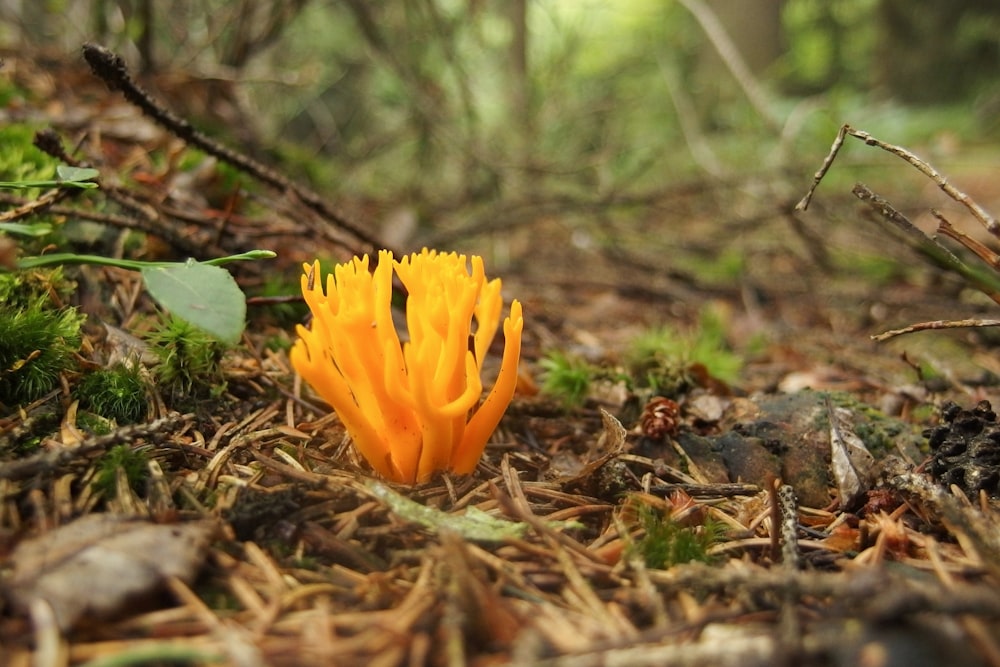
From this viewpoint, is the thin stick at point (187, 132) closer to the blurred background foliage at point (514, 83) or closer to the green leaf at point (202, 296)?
the green leaf at point (202, 296)

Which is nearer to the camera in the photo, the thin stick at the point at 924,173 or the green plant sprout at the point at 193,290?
the green plant sprout at the point at 193,290

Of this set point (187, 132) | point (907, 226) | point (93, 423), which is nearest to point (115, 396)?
point (93, 423)

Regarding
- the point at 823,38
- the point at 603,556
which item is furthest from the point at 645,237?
the point at 823,38

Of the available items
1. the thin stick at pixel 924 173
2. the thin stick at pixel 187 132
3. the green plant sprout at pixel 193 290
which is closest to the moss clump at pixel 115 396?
the green plant sprout at pixel 193 290

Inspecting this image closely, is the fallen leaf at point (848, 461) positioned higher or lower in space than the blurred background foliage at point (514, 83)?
lower

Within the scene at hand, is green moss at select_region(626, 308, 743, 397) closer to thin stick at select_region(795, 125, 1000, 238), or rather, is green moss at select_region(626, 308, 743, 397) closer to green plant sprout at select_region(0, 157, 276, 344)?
thin stick at select_region(795, 125, 1000, 238)

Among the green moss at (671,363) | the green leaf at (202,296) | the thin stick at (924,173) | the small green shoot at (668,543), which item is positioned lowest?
the small green shoot at (668,543)

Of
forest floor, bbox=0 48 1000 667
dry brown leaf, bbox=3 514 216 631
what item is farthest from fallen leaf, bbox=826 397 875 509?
dry brown leaf, bbox=3 514 216 631
